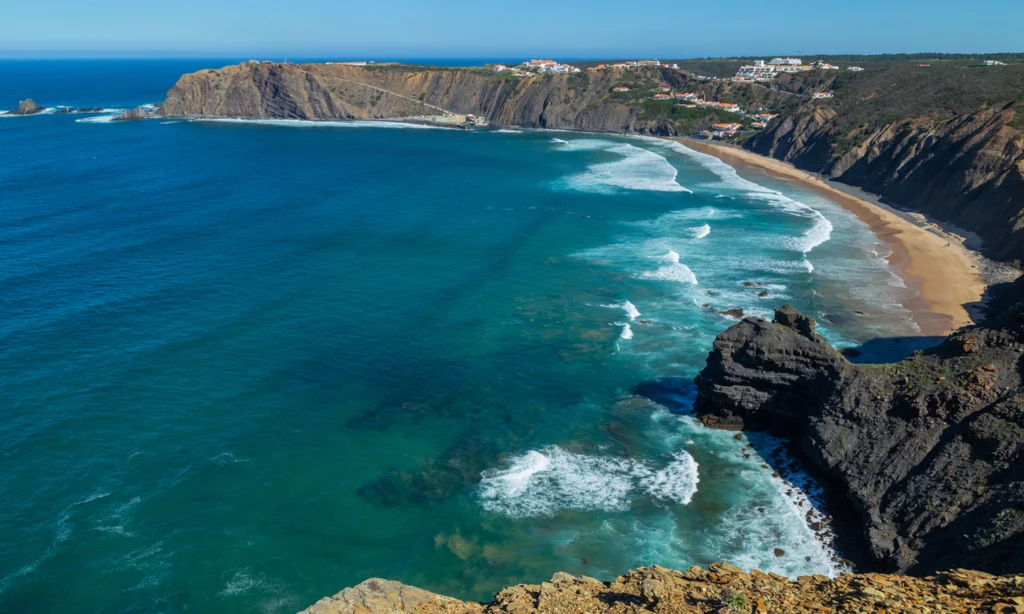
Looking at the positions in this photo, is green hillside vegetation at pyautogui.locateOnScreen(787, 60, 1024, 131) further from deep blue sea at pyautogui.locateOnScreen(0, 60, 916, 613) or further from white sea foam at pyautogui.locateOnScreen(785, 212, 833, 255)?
white sea foam at pyautogui.locateOnScreen(785, 212, 833, 255)

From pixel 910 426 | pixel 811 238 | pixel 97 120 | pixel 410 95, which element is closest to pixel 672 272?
pixel 811 238

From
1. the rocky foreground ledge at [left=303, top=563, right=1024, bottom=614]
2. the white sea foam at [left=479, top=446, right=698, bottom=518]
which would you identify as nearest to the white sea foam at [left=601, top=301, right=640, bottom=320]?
the white sea foam at [left=479, top=446, right=698, bottom=518]

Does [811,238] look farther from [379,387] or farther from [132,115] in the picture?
[132,115]

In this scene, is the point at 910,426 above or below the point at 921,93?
below

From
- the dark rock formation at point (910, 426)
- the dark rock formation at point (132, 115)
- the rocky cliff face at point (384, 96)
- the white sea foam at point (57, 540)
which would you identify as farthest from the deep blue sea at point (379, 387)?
the rocky cliff face at point (384, 96)

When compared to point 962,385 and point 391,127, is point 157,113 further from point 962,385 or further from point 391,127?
point 962,385
